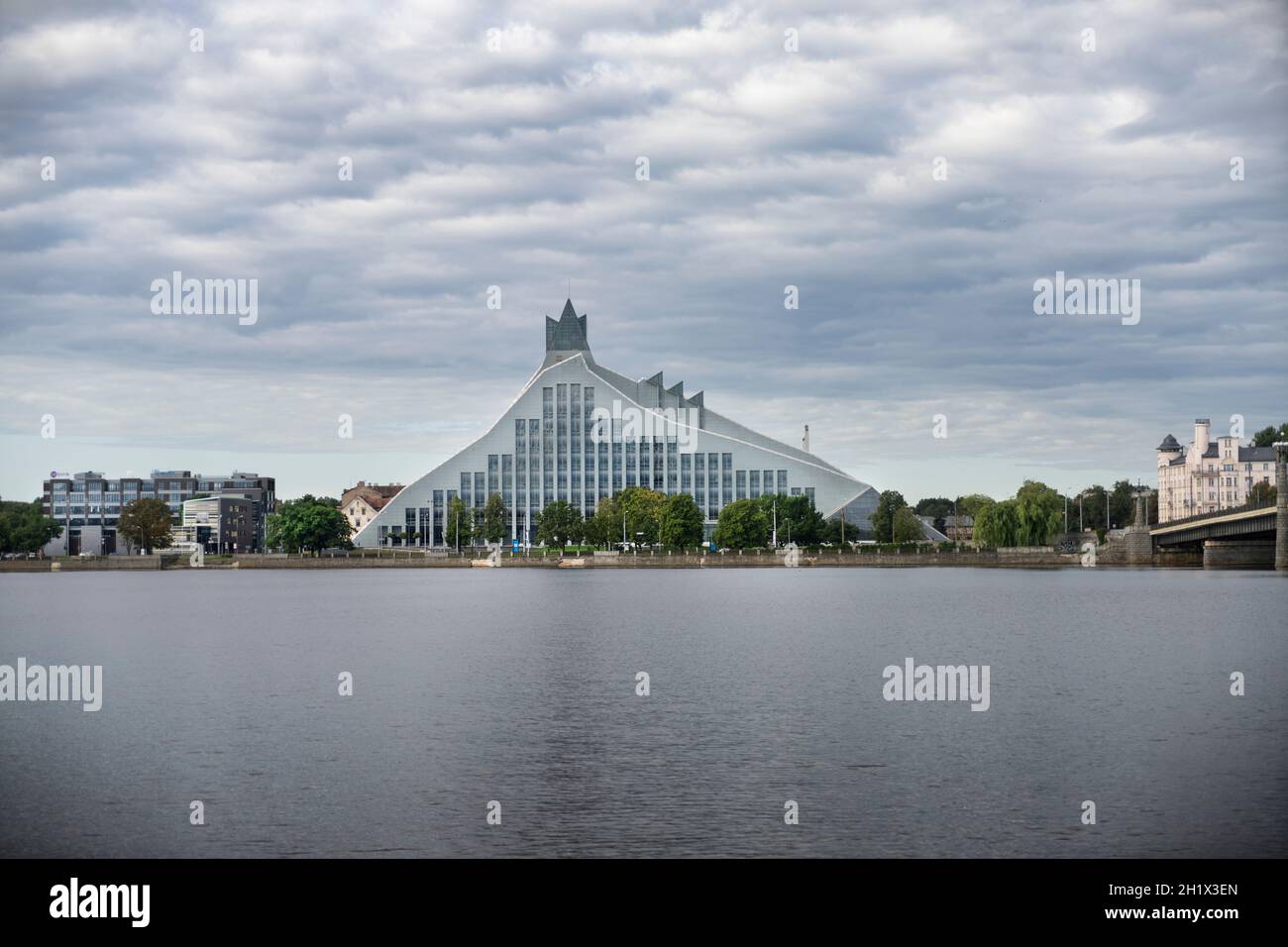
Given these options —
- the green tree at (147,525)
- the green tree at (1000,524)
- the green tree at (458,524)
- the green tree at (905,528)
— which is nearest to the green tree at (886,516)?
the green tree at (905,528)

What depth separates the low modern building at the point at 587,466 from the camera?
159750 millimetres

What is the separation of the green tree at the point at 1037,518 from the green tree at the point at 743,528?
25.3m

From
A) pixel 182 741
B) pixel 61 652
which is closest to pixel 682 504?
pixel 61 652

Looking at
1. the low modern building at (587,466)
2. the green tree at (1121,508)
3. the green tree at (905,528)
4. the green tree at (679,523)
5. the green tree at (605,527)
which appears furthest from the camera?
the green tree at (1121,508)

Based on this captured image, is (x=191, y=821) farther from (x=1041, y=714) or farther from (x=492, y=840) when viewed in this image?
(x=1041, y=714)

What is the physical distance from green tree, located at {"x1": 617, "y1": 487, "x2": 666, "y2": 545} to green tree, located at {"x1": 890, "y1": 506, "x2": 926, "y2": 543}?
2740 cm

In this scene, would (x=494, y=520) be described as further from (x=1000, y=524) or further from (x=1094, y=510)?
(x=1094, y=510)

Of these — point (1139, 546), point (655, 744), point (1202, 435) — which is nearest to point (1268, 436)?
point (1202, 435)

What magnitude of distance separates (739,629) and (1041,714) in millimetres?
22949

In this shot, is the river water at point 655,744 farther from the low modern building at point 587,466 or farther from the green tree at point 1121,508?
the green tree at point 1121,508

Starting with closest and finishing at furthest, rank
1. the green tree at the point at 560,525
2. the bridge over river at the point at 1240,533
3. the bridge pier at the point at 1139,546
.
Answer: the bridge over river at the point at 1240,533 → the bridge pier at the point at 1139,546 → the green tree at the point at 560,525

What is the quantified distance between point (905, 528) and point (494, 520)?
150 feet

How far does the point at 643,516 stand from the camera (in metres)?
140
